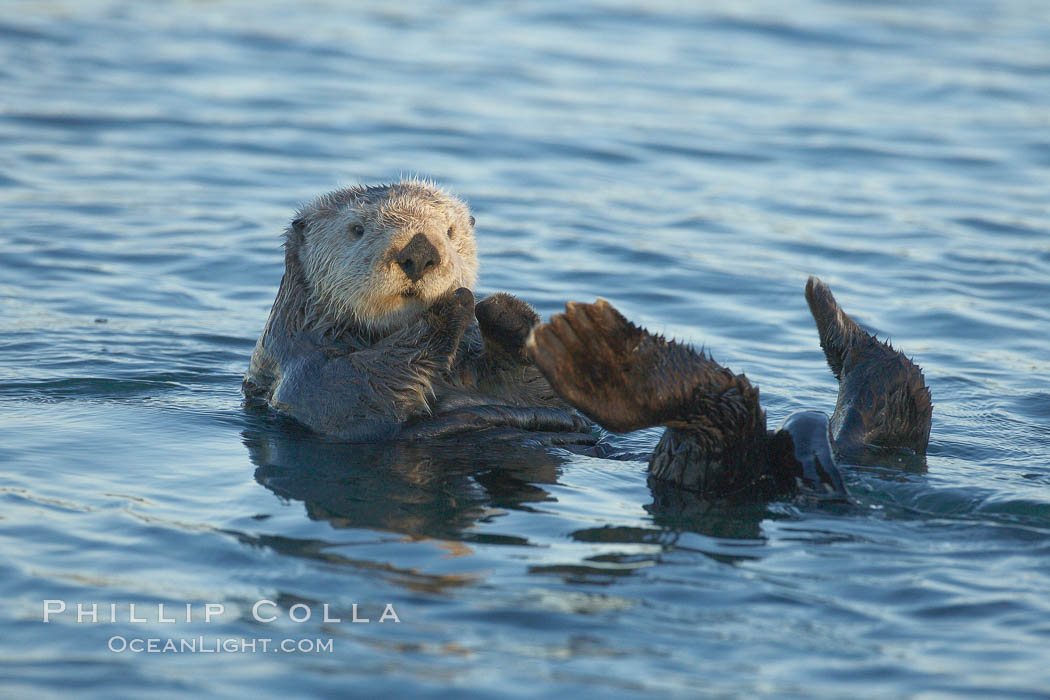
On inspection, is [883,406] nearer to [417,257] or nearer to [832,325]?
[832,325]

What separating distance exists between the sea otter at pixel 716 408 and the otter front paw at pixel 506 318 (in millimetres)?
728

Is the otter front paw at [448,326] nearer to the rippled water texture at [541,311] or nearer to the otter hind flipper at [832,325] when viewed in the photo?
the rippled water texture at [541,311]

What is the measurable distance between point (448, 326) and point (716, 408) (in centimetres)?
123

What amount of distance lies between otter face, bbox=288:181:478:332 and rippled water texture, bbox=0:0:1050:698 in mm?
584

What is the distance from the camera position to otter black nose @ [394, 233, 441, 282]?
15.8 feet

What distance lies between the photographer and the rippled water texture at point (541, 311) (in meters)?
3.42

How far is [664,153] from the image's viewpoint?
10859mm

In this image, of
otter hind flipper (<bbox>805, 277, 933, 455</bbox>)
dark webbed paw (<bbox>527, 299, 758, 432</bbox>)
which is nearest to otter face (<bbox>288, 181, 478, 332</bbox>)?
dark webbed paw (<bbox>527, 299, 758, 432</bbox>)

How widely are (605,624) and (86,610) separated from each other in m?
1.46

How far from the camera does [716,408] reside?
4188mm

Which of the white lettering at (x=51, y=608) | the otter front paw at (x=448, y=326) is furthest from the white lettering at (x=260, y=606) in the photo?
the otter front paw at (x=448, y=326)

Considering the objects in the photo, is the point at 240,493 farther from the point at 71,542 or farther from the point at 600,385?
the point at 600,385

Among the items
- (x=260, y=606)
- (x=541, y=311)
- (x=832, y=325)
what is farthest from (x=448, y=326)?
(x=541, y=311)

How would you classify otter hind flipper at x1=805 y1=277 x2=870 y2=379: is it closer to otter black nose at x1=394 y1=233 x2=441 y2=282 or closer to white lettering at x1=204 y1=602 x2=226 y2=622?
otter black nose at x1=394 y1=233 x2=441 y2=282
